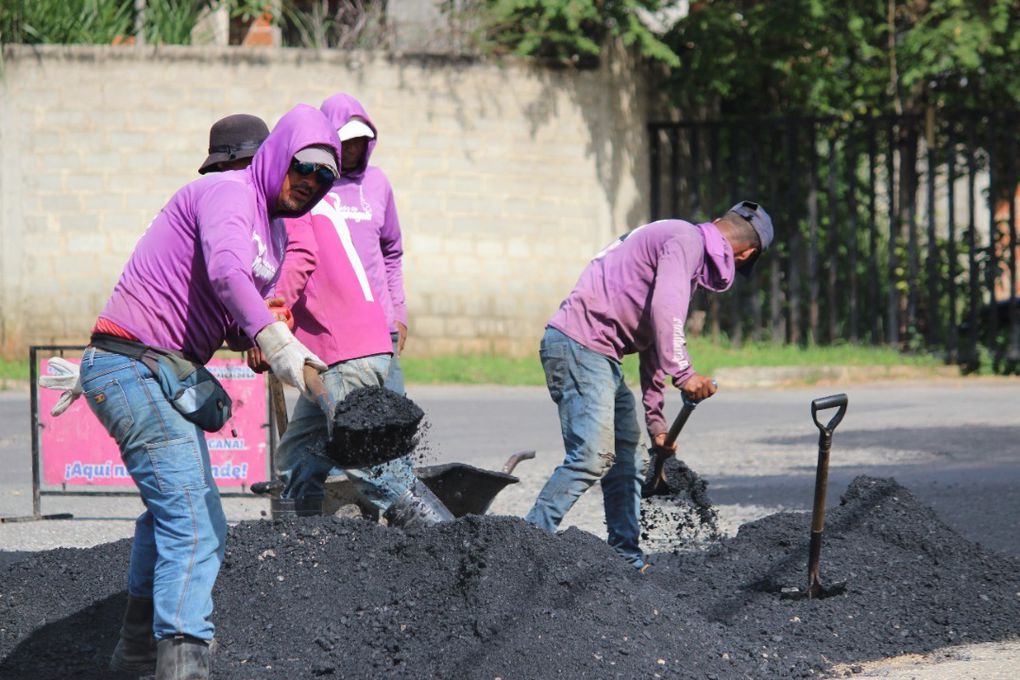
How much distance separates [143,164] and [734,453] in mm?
7765

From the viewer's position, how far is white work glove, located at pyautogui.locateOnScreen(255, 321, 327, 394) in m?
4.04

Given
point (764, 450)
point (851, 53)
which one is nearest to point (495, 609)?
point (764, 450)

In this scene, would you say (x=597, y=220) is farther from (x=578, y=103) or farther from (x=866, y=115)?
(x=866, y=115)

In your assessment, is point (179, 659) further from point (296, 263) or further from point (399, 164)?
point (399, 164)

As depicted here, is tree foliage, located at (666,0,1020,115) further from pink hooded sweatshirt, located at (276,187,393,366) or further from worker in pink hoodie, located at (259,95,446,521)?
pink hooded sweatshirt, located at (276,187,393,366)

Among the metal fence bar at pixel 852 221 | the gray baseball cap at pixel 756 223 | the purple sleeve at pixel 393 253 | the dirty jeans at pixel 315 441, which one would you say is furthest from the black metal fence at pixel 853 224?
the dirty jeans at pixel 315 441

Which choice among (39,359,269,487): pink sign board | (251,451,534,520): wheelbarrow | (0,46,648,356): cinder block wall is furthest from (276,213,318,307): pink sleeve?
(0,46,648,356): cinder block wall

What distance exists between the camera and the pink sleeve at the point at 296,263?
5.90 metres

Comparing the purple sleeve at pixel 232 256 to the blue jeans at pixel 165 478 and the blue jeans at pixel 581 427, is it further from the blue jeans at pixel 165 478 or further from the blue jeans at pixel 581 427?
the blue jeans at pixel 581 427

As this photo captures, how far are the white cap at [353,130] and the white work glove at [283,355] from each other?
2196 mm

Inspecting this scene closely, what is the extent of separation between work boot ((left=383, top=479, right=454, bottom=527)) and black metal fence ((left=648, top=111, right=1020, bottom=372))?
1132cm

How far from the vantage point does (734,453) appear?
1045 cm

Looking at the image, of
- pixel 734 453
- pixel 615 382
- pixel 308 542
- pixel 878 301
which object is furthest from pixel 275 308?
pixel 878 301

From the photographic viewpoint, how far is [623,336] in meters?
5.94
